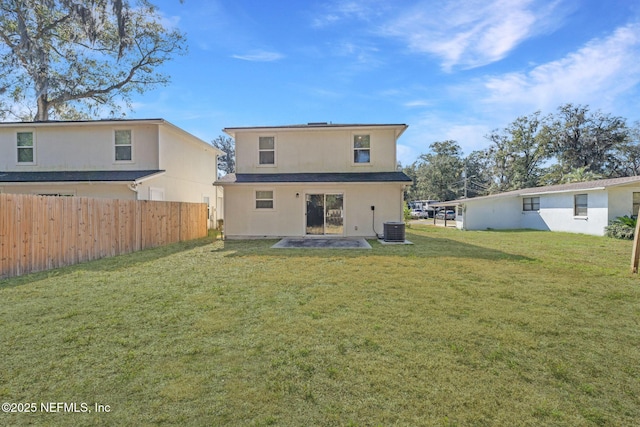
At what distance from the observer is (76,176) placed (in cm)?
1348

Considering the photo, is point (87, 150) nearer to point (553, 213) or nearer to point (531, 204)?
point (553, 213)

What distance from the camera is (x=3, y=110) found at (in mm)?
20734

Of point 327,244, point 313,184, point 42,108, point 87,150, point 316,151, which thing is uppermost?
point 42,108

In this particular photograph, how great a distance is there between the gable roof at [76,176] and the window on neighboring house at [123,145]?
811 mm

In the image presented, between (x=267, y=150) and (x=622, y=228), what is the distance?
56.9 ft

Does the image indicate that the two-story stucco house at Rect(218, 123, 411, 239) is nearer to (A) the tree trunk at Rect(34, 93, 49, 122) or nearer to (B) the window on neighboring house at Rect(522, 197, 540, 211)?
(B) the window on neighboring house at Rect(522, 197, 540, 211)

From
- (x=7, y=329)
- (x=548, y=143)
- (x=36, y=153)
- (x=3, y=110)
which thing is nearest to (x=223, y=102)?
(x=36, y=153)

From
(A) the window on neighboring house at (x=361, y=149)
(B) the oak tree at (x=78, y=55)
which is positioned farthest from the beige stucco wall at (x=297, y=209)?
(B) the oak tree at (x=78, y=55)

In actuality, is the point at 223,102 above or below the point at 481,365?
above

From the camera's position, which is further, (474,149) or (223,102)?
(474,149)

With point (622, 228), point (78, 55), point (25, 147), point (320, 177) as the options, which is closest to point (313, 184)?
point (320, 177)

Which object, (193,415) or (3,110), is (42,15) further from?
(193,415)

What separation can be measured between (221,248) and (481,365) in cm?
965

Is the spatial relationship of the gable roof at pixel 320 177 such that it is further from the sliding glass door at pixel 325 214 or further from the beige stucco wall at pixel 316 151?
the sliding glass door at pixel 325 214
